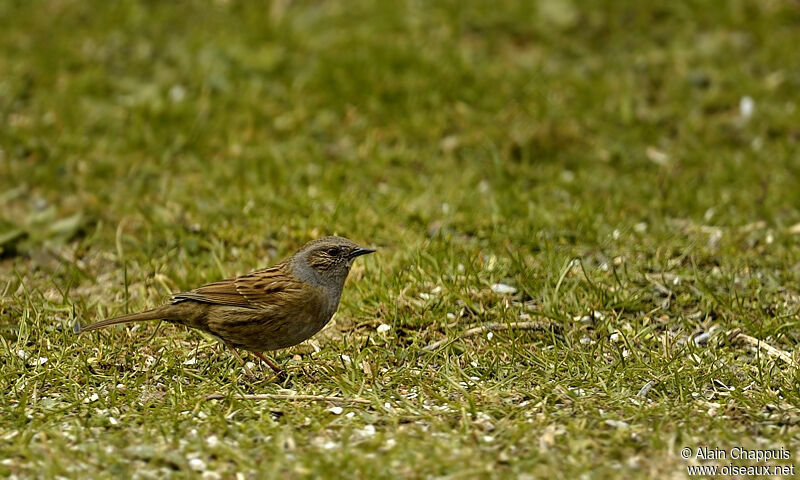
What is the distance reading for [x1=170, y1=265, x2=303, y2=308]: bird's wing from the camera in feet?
18.9

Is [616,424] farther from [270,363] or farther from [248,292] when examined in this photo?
[248,292]

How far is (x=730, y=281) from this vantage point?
6.75 metres

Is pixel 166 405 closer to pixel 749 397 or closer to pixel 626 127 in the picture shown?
pixel 749 397

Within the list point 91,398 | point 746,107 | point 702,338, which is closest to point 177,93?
point 91,398

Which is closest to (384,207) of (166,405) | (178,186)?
(178,186)

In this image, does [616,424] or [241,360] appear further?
[241,360]

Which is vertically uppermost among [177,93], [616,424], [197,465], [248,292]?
[177,93]

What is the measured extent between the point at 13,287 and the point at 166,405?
1.88 meters

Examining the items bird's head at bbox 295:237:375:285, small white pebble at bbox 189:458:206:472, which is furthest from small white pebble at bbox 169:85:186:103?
small white pebble at bbox 189:458:206:472

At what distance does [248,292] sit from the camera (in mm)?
5812

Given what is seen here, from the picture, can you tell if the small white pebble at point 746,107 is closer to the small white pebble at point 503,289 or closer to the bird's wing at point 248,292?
the small white pebble at point 503,289

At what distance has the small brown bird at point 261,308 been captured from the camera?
18.7 ft

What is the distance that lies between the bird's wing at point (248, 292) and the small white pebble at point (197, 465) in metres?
1.15

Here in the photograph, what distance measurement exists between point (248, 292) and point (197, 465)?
128cm
